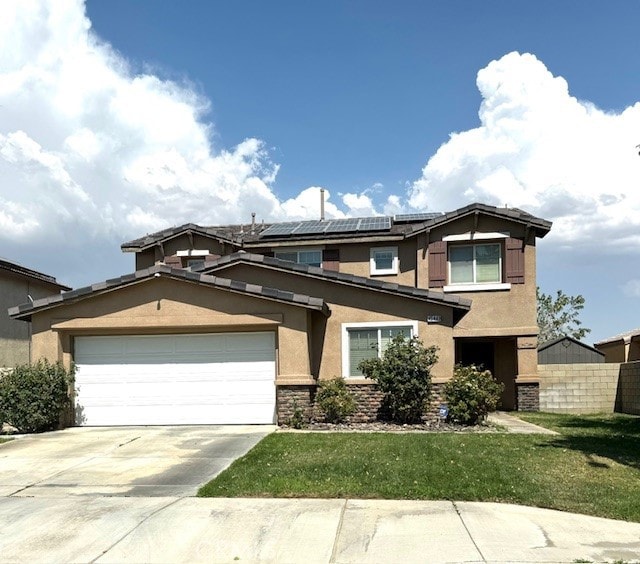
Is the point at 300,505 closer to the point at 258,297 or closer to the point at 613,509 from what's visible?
the point at 613,509

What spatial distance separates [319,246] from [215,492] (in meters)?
14.2

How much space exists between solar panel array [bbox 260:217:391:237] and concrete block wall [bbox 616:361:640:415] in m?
8.70

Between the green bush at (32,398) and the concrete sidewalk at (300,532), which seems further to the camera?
the green bush at (32,398)

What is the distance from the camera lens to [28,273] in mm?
23953

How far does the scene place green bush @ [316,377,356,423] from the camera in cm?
1469

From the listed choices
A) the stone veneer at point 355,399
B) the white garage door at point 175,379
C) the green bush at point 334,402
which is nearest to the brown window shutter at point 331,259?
the stone veneer at point 355,399

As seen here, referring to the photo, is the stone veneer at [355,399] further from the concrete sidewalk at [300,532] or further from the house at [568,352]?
the house at [568,352]

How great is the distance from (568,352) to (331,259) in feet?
51.5

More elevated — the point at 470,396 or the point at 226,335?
the point at 226,335

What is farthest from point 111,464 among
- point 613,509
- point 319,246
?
point 319,246

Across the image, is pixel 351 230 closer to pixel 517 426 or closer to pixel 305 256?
pixel 305 256

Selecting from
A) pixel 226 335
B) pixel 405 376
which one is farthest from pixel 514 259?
pixel 226 335

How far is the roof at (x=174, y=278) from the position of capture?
14.8 m

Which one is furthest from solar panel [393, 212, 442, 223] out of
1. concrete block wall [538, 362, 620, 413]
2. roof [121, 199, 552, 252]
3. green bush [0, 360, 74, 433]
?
green bush [0, 360, 74, 433]
